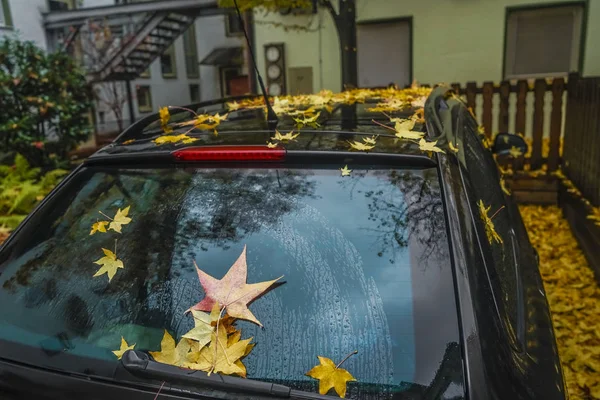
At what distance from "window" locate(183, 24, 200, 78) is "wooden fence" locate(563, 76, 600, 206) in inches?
716

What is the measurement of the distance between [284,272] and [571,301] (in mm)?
3353

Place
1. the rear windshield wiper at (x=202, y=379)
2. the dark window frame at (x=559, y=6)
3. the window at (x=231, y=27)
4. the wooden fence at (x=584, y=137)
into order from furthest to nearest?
1. the window at (x=231, y=27)
2. the dark window frame at (x=559, y=6)
3. the wooden fence at (x=584, y=137)
4. the rear windshield wiper at (x=202, y=379)

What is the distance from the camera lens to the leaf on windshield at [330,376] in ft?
3.90

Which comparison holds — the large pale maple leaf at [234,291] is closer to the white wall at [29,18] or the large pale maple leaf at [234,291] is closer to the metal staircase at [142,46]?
the metal staircase at [142,46]

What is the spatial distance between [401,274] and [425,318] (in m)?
0.16

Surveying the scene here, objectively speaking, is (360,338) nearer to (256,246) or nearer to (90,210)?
(256,246)

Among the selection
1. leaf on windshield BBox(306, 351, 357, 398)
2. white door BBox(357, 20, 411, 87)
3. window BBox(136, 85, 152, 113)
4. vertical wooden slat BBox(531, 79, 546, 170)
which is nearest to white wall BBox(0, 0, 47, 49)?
window BBox(136, 85, 152, 113)

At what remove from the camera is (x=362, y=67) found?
32.3ft

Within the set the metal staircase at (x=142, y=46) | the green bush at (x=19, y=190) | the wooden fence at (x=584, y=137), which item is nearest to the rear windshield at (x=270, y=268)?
the wooden fence at (x=584, y=137)

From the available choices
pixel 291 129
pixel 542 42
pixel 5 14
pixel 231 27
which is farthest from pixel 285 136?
pixel 231 27

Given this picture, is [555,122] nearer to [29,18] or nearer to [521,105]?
[521,105]

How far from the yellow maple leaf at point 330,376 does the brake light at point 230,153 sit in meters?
0.71

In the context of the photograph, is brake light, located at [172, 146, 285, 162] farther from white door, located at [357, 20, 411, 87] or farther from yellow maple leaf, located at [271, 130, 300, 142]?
white door, located at [357, 20, 411, 87]

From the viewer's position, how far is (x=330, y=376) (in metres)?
1.22
